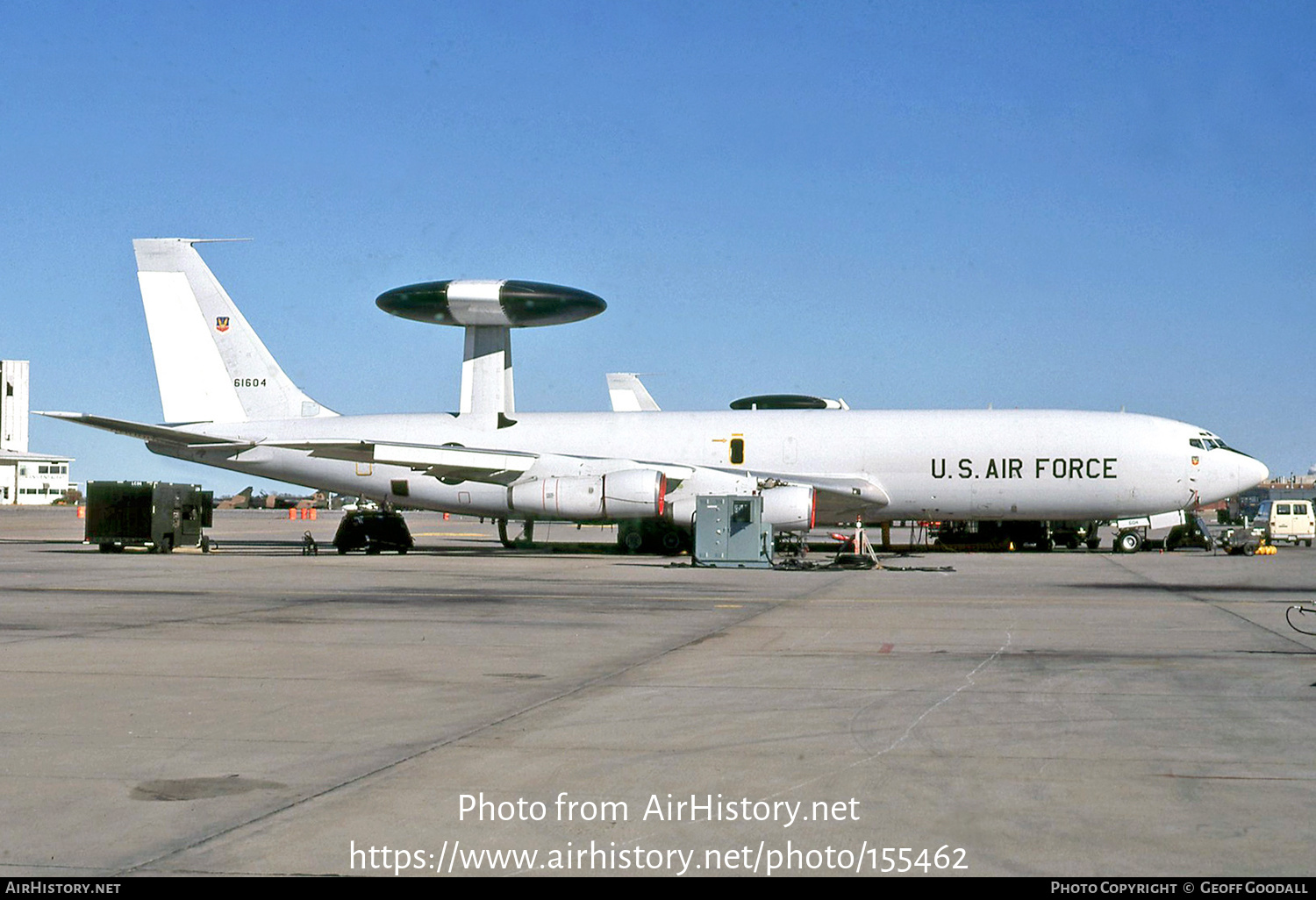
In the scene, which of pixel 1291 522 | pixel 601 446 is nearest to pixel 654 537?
pixel 601 446

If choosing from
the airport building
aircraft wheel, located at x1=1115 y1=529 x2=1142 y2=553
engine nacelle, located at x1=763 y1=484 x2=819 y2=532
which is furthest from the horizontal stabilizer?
the airport building

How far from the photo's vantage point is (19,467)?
5202 inches

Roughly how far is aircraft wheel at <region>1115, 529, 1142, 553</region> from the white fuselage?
4.43m

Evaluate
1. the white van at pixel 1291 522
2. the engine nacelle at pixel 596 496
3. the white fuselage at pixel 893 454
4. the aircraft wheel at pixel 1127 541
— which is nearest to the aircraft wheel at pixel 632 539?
the white fuselage at pixel 893 454

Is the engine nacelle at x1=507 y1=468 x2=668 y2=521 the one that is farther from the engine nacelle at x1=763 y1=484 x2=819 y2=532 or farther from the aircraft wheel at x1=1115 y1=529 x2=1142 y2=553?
the aircraft wheel at x1=1115 y1=529 x2=1142 y2=553

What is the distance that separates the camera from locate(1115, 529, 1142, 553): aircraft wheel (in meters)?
39.0

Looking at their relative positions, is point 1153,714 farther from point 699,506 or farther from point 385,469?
point 385,469

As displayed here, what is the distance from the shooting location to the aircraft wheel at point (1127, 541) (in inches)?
1535

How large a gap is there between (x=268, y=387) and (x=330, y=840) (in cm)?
3597

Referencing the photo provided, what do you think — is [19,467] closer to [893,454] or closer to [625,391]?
[625,391]

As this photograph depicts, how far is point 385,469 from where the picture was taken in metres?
39.0

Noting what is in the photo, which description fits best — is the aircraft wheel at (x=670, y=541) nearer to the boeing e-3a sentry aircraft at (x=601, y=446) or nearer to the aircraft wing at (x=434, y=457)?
the boeing e-3a sentry aircraft at (x=601, y=446)

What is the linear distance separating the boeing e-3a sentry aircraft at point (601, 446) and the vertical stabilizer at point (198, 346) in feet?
0.18
